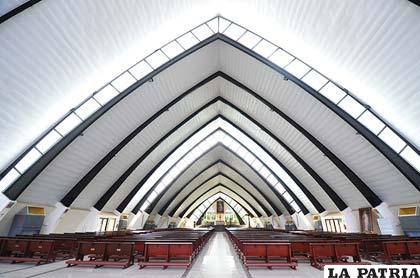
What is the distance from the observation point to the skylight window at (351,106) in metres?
13.7

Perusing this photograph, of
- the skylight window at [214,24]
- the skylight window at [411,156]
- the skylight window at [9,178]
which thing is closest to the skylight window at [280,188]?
the skylight window at [411,156]

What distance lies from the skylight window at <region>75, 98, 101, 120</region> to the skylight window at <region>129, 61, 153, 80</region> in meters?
3.37

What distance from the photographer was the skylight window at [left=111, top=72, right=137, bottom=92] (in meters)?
14.9

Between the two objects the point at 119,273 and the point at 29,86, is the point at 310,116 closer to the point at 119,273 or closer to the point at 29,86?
the point at 119,273

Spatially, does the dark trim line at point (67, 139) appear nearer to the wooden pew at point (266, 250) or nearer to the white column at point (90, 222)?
the white column at point (90, 222)

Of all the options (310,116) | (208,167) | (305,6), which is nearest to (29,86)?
(305,6)

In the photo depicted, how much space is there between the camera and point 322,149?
17.5 m

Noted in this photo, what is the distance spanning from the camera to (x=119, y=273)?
256 inches

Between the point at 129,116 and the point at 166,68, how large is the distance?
4.99 m

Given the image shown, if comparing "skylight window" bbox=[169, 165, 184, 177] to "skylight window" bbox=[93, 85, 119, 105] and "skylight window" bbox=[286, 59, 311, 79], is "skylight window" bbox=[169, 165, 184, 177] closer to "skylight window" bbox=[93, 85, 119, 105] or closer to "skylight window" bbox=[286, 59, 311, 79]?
"skylight window" bbox=[93, 85, 119, 105]

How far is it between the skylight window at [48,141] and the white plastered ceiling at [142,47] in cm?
80

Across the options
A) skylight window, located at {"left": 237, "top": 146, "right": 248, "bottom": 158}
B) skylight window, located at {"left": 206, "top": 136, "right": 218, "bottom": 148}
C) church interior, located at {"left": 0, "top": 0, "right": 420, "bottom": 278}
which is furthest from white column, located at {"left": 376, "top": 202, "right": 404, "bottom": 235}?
skylight window, located at {"left": 206, "top": 136, "right": 218, "bottom": 148}

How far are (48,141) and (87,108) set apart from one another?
119 inches

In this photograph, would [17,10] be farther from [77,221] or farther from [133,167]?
[77,221]
